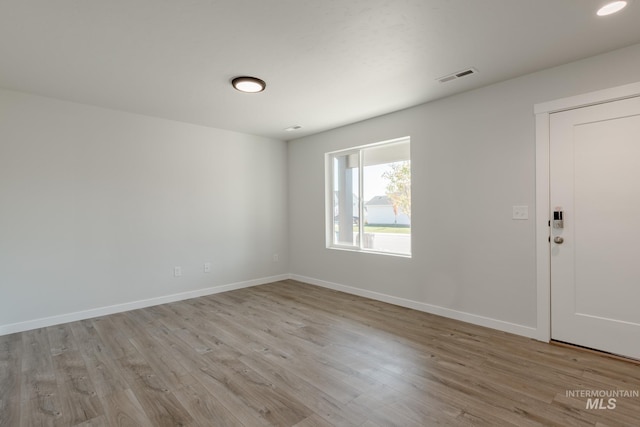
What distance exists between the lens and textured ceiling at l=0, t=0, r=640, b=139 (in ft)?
6.44

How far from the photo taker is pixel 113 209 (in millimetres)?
3768

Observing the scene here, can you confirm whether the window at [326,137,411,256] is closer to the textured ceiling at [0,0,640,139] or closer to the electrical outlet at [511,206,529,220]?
the textured ceiling at [0,0,640,139]

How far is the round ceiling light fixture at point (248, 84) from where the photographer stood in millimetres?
2928

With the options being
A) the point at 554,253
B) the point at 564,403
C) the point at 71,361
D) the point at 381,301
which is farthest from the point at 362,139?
the point at 71,361

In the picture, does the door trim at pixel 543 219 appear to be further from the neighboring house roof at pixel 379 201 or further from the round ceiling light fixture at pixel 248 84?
the round ceiling light fixture at pixel 248 84

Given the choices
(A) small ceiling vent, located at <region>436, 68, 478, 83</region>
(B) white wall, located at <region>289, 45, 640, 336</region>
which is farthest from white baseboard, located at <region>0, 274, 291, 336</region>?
(A) small ceiling vent, located at <region>436, 68, 478, 83</region>

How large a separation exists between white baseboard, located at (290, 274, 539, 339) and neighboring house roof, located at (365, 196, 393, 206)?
1262 mm

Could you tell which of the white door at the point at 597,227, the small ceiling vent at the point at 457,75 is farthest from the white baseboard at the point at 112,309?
the white door at the point at 597,227

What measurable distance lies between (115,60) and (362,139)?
298 cm

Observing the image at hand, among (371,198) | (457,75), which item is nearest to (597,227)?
(457,75)

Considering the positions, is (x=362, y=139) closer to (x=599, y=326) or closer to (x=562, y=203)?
(x=562, y=203)

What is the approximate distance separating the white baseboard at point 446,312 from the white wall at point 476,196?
0.01m

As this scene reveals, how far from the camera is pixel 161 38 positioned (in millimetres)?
2268

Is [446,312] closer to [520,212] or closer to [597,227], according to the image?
[520,212]
